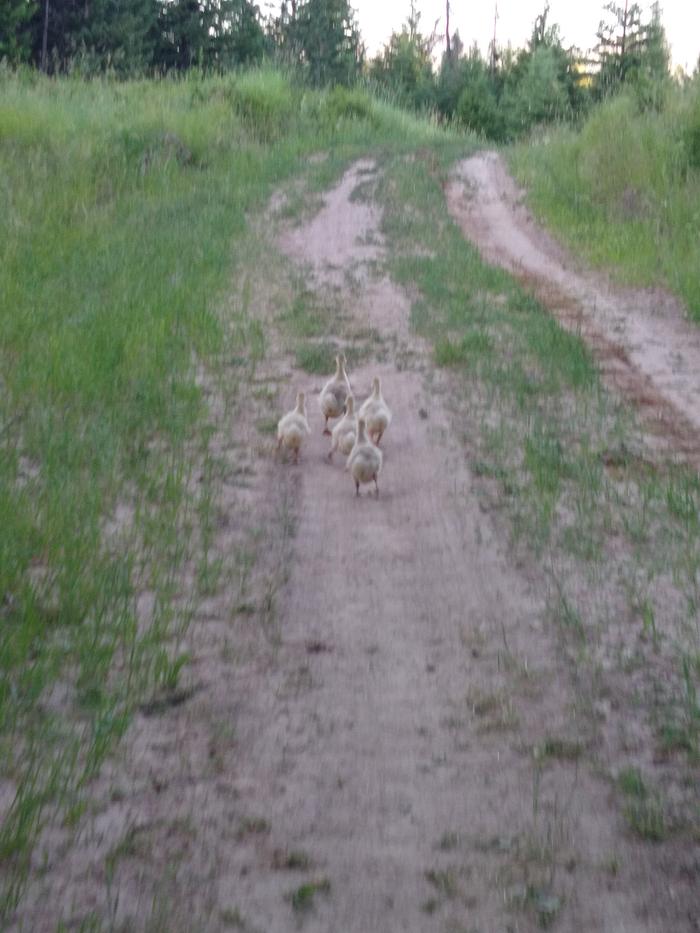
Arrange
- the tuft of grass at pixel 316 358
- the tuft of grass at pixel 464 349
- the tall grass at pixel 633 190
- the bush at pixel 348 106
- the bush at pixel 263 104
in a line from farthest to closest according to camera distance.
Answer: the bush at pixel 348 106 < the bush at pixel 263 104 < the tall grass at pixel 633 190 < the tuft of grass at pixel 464 349 < the tuft of grass at pixel 316 358

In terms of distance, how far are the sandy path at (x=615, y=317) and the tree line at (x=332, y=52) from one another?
20.5ft

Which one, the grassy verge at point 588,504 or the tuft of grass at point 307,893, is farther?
the grassy verge at point 588,504

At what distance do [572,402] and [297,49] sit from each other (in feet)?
139

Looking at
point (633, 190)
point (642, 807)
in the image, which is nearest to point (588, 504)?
point (642, 807)

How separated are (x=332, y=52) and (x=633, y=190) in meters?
32.7

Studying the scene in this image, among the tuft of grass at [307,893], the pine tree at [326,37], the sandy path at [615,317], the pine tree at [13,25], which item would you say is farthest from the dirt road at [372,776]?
the pine tree at [326,37]

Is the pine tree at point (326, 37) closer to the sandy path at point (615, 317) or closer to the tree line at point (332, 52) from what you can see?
the tree line at point (332, 52)

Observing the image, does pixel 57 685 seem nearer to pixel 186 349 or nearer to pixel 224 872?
pixel 224 872

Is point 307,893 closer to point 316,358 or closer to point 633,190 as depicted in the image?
point 316,358

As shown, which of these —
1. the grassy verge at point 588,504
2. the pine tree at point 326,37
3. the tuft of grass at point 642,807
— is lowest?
the pine tree at point 326,37

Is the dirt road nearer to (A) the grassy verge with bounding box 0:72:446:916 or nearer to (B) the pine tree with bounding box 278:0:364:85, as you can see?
(A) the grassy verge with bounding box 0:72:446:916

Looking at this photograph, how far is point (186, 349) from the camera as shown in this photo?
10.8 m

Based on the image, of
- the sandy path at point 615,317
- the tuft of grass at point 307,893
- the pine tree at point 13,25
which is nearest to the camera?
the tuft of grass at point 307,893

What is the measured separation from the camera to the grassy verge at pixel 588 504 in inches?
210
